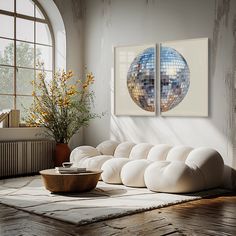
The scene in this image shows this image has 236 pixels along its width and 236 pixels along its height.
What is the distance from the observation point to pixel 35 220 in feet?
13.4

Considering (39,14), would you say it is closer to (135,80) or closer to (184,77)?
(135,80)

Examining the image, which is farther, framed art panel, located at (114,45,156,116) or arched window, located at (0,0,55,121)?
arched window, located at (0,0,55,121)

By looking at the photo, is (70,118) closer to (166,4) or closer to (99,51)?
(99,51)

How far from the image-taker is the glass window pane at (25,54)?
7352 millimetres

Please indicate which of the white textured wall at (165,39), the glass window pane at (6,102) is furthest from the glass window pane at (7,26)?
the white textured wall at (165,39)

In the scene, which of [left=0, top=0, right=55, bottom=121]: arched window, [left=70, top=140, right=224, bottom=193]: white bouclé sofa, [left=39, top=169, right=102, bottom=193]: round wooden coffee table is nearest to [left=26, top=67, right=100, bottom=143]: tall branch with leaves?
[left=0, top=0, right=55, bottom=121]: arched window

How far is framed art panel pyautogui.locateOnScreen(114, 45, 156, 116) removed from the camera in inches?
266

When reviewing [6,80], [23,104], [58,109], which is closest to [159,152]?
[58,109]

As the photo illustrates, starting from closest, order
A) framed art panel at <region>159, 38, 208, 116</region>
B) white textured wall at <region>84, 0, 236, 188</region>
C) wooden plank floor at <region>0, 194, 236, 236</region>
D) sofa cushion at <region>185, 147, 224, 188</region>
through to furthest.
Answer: wooden plank floor at <region>0, 194, 236, 236</region>
sofa cushion at <region>185, 147, 224, 188</region>
white textured wall at <region>84, 0, 236, 188</region>
framed art panel at <region>159, 38, 208, 116</region>

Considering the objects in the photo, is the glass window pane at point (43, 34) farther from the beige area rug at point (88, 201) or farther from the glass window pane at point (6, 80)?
the beige area rug at point (88, 201)

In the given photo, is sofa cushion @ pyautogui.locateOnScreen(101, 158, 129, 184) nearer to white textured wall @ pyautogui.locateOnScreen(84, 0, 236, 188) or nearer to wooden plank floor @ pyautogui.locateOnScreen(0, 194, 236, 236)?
white textured wall @ pyautogui.locateOnScreen(84, 0, 236, 188)

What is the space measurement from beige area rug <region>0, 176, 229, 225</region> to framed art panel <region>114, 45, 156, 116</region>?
4.79ft

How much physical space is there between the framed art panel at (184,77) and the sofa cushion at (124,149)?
26.4 inches

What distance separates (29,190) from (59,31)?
3.16 meters
